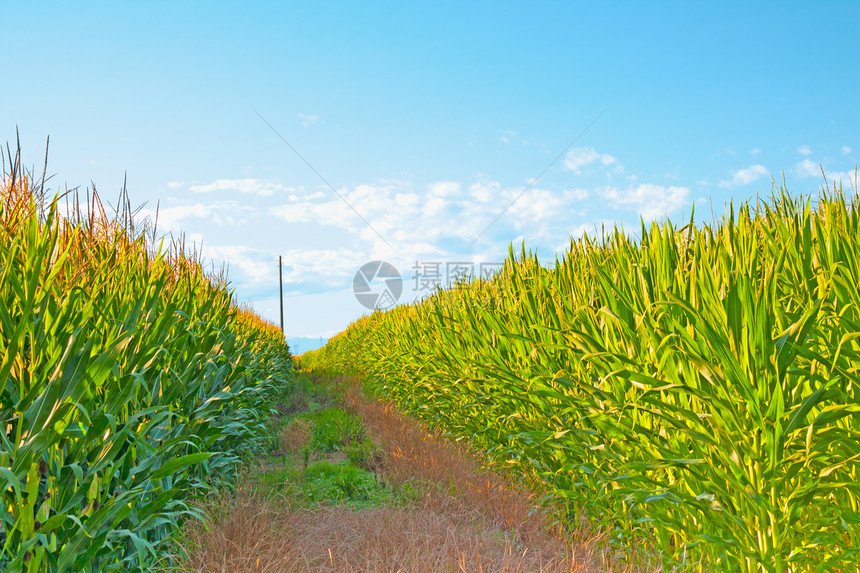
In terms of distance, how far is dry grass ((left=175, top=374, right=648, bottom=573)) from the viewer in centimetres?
261

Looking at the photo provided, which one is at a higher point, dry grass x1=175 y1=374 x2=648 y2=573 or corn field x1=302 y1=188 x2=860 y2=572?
corn field x1=302 y1=188 x2=860 y2=572

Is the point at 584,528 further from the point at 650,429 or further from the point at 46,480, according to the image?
the point at 46,480

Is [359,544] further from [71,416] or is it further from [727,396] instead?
[727,396]

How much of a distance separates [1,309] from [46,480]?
2.32 ft

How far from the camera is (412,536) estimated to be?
2.95 meters

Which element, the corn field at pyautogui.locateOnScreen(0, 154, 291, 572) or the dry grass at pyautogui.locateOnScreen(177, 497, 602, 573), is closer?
the corn field at pyautogui.locateOnScreen(0, 154, 291, 572)

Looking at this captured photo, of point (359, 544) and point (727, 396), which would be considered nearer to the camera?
point (727, 396)

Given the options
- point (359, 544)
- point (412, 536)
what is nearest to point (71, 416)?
point (359, 544)

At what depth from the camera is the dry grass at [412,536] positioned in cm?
261

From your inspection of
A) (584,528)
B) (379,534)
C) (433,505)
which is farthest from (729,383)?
(433,505)

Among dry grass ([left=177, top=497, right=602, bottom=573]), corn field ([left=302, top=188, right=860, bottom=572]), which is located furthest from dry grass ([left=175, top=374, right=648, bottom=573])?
corn field ([left=302, top=188, right=860, bottom=572])

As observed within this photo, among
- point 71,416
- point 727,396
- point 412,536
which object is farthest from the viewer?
point 412,536

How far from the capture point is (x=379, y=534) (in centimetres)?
304

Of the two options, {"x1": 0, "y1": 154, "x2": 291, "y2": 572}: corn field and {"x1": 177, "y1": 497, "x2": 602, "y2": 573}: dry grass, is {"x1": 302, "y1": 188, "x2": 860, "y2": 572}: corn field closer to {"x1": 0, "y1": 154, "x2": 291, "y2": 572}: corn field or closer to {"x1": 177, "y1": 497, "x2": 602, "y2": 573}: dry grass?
{"x1": 177, "y1": 497, "x2": 602, "y2": 573}: dry grass
